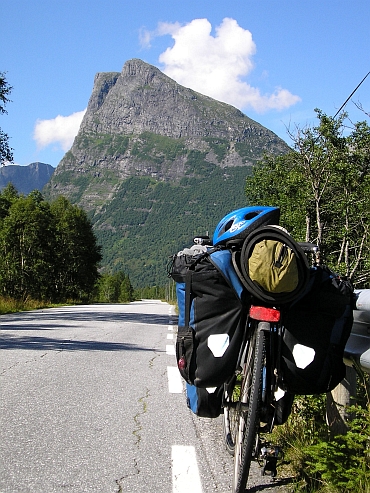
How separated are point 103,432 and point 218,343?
1.85m

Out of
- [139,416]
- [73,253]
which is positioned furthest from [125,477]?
[73,253]

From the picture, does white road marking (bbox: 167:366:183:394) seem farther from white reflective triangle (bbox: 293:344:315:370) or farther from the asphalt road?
white reflective triangle (bbox: 293:344:315:370)

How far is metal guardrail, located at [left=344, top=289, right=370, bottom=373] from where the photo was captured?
2983 mm

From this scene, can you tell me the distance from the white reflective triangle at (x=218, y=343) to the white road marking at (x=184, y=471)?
854mm

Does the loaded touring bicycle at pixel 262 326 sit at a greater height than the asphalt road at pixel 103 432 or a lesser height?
greater

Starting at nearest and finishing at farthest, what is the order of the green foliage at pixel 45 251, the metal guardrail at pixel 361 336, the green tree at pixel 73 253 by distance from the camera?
the metal guardrail at pixel 361 336 < the green foliage at pixel 45 251 < the green tree at pixel 73 253

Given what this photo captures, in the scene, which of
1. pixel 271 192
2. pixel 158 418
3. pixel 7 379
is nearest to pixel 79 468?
pixel 158 418

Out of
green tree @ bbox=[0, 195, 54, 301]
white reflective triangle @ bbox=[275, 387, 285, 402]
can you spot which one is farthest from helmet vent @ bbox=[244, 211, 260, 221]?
green tree @ bbox=[0, 195, 54, 301]

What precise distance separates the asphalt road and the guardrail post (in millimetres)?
485

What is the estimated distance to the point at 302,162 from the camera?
39.2 ft

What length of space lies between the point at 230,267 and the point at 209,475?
1366 millimetres

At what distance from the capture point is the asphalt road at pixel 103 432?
10.8 ft

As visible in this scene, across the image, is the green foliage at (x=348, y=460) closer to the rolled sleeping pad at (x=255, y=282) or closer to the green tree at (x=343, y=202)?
the rolled sleeping pad at (x=255, y=282)

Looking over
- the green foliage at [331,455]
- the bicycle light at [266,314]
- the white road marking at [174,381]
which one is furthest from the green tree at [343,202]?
the bicycle light at [266,314]
